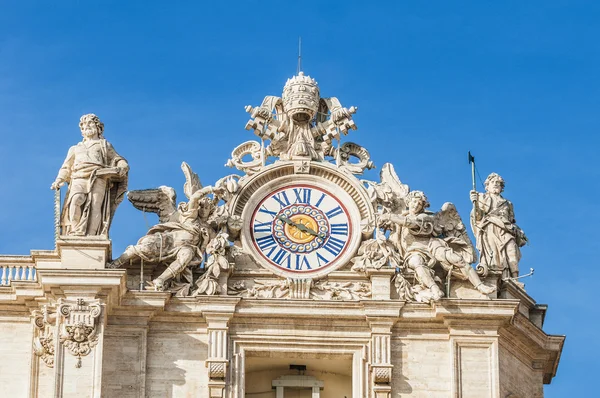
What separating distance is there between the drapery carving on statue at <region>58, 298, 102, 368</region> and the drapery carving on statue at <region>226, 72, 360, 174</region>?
382 cm

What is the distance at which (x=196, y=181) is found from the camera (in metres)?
42.5

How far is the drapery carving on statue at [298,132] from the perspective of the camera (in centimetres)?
4275

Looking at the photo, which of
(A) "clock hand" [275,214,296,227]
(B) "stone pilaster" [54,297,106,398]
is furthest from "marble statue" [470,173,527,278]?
(B) "stone pilaster" [54,297,106,398]

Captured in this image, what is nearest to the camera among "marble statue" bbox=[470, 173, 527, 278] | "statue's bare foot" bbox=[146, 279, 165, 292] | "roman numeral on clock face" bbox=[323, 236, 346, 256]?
"statue's bare foot" bbox=[146, 279, 165, 292]

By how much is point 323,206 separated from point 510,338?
12.2 ft

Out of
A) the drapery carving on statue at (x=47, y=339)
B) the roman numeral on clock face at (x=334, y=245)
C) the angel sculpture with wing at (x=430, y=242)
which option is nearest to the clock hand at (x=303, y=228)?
the roman numeral on clock face at (x=334, y=245)

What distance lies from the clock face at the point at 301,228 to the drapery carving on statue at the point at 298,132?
1.95 feet

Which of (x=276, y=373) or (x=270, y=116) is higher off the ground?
(x=270, y=116)

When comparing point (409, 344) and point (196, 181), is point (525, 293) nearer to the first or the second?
point (409, 344)

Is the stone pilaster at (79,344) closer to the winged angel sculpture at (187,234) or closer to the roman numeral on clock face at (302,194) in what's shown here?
the winged angel sculpture at (187,234)

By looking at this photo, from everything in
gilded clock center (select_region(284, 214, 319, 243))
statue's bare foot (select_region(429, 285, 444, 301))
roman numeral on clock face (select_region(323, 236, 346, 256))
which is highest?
gilded clock center (select_region(284, 214, 319, 243))

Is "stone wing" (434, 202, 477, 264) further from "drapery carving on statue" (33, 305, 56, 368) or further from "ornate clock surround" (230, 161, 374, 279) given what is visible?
"drapery carving on statue" (33, 305, 56, 368)

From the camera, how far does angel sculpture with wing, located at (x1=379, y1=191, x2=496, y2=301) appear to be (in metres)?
41.6

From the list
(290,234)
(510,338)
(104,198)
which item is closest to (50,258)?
(104,198)
